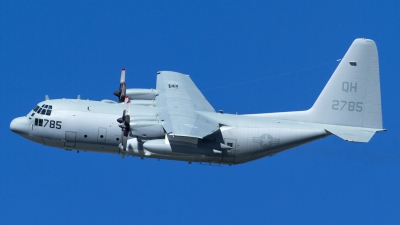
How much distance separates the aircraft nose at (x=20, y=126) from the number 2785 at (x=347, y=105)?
524 inches

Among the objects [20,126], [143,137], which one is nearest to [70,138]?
[20,126]

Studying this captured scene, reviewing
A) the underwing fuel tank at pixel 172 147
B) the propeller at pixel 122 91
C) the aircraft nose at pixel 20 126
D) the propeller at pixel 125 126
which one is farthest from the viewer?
the propeller at pixel 122 91

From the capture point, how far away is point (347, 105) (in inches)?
1476

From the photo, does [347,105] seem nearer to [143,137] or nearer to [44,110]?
[143,137]

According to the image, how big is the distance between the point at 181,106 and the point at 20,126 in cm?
708

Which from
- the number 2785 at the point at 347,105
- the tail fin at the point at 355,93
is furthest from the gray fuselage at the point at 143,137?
the number 2785 at the point at 347,105

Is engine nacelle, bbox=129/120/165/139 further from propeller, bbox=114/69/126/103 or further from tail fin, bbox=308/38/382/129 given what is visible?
tail fin, bbox=308/38/382/129

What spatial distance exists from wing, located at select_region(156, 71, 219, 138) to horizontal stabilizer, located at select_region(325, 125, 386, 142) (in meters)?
5.10

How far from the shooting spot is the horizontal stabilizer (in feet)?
119

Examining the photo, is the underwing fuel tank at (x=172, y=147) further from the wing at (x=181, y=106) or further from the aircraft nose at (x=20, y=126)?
the aircraft nose at (x=20, y=126)

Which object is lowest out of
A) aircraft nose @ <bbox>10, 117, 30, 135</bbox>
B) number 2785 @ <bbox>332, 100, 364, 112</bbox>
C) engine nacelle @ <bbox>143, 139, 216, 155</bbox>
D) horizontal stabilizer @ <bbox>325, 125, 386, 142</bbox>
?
engine nacelle @ <bbox>143, 139, 216, 155</bbox>

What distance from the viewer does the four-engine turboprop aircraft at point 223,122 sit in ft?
119

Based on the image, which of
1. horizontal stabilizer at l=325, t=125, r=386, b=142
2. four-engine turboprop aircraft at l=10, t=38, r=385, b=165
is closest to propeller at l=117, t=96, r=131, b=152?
four-engine turboprop aircraft at l=10, t=38, r=385, b=165

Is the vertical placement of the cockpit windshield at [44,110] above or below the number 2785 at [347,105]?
below
